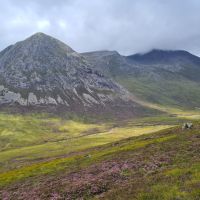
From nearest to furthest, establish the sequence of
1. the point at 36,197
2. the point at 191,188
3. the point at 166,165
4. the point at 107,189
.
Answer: the point at 191,188
the point at 107,189
the point at 36,197
the point at 166,165

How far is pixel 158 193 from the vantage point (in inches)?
923

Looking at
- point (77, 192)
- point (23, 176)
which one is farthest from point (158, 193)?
point (23, 176)

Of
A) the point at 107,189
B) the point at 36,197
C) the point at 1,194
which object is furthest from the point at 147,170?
the point at 1,194

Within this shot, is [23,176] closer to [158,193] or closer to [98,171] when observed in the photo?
[98,171]

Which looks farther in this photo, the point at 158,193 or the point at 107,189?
the point at 107,189

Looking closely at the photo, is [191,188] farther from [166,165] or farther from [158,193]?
[166,165]

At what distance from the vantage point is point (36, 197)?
33469mm

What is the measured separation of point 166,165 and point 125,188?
34.3 feet

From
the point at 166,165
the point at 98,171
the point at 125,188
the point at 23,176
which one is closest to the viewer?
the point at 125,188

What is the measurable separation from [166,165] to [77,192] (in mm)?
11674

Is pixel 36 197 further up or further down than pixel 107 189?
A: further down

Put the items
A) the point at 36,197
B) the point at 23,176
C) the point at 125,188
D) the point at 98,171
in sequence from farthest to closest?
the point at 23,176
the point at 98,171
the point at 36,197
the point at 125,188

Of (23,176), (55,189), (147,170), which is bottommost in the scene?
(23,176)

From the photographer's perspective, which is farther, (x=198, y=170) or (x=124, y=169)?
(x=124, y=169)
